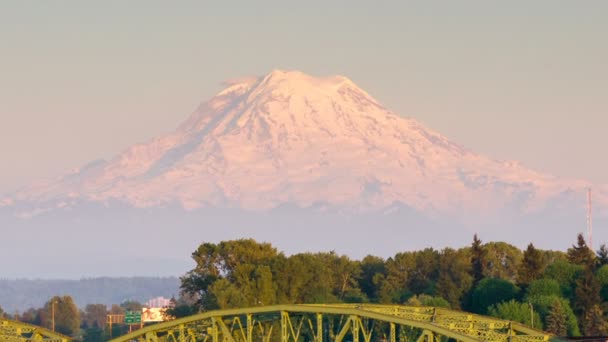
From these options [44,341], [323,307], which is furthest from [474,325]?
[44,341]

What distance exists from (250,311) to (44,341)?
71.8 feet

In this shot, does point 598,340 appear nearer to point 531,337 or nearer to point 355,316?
point 531,337

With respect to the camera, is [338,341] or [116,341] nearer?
[338,341]

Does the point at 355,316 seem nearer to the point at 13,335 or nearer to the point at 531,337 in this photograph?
the point at 531,337

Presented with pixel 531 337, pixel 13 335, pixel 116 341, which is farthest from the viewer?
pixel 13 335

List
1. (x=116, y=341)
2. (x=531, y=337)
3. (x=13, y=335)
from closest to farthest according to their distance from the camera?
(x=531, y=337), (x=116, y=341), (x=13, y=335)

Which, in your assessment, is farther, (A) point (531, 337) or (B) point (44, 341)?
(B) point (44, 341)

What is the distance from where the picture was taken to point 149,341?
156 m

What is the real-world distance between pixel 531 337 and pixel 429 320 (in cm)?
940

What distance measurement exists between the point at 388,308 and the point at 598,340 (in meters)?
18.0

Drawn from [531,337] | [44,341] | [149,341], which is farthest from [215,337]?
[531,337]

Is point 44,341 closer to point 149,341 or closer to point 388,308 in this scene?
point 149,341

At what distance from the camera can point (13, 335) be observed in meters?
164

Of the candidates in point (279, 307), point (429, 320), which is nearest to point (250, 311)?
point (279, 307)
